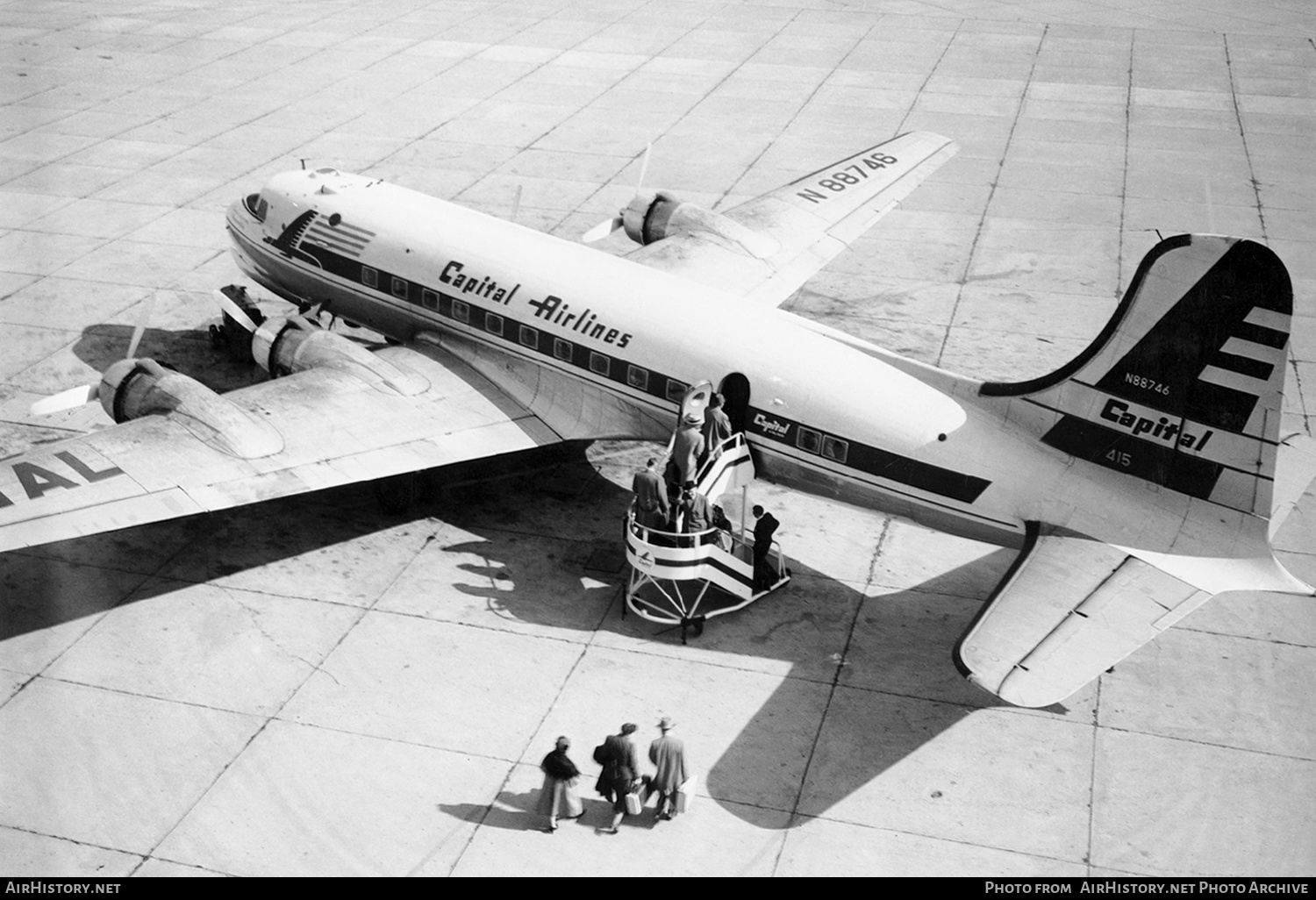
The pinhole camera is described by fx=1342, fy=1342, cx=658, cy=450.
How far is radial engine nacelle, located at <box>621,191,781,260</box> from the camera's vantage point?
27641 millimetres

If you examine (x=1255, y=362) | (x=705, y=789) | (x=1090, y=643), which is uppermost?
(x=1255, y=362)

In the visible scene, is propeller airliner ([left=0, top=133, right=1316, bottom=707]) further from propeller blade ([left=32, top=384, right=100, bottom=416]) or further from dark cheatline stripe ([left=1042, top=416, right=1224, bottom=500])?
propeller blade ([left=32, top=384, right=100, bottom=416])

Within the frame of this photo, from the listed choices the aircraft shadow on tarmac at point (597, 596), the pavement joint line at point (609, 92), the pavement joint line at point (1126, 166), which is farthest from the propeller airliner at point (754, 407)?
the pavement joint line at point (1126, 166)

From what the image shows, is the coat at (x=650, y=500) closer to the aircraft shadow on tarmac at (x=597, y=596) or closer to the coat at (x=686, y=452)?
the coat at (x=686, y=452)

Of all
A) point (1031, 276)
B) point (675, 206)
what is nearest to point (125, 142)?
point (675, 206)

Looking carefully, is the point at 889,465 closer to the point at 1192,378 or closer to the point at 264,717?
the point at 1192,378

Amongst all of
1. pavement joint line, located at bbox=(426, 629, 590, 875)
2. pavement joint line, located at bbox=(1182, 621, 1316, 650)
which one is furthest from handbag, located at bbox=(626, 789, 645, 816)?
pavement joint line, located at bbox=(1182, 621, 1316, 650)

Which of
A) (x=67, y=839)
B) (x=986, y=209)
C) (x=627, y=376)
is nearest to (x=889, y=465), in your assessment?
(x=627, y=376)

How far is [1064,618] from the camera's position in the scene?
16.5 metres

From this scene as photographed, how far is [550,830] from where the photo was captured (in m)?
16.2

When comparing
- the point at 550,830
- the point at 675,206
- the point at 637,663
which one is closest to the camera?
the point at 550,830

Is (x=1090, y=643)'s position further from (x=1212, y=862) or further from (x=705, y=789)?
(x=705, y=789)
